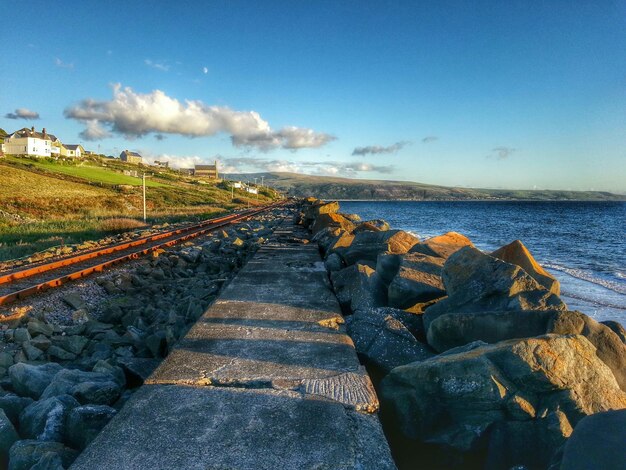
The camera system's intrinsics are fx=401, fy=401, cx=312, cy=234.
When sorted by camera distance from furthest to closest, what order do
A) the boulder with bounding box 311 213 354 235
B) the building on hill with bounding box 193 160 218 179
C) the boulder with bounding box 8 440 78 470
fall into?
the building on hill with bounding box 193 160 218 179 → the boulder with bounding box 311 213 354 235 → the boulder with bounding box 8 440 78 470

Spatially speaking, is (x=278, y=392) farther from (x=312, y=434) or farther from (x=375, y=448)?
(x=375, y=448)

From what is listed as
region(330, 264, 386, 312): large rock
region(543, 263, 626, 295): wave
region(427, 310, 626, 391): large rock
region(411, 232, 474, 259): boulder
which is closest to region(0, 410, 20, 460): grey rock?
region(427, 310, 626, 391): large rock

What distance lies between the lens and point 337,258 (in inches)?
293

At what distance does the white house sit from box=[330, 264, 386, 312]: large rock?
9336 centimetres

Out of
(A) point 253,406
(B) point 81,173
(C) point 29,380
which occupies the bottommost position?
(C) point 29,380

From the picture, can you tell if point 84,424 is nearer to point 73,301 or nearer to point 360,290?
point 360,290

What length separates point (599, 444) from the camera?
1620 millimetres

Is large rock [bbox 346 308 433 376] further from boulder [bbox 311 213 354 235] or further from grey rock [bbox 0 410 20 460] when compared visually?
boulder [bbox 311 213 354 235]

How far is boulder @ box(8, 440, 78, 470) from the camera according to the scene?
86.7 inches

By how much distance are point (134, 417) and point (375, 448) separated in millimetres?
1471

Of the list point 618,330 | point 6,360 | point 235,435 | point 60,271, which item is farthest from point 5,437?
point 60,271

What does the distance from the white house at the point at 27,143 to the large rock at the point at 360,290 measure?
93.4 m

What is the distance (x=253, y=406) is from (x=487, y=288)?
243 cm

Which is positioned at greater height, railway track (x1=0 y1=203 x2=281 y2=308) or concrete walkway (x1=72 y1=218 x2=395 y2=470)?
concrete walkway (x1=72 y1=218 x2=395 y2=470)
